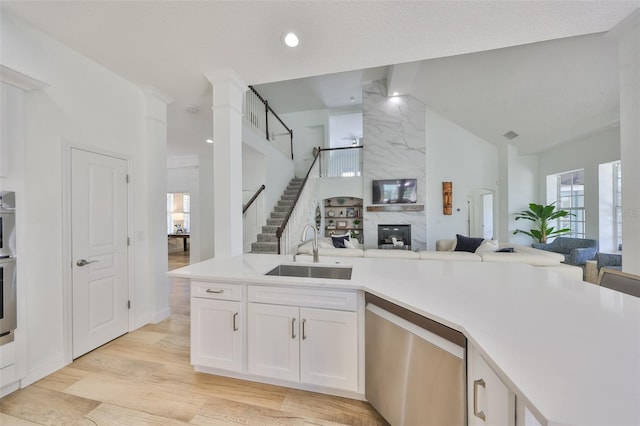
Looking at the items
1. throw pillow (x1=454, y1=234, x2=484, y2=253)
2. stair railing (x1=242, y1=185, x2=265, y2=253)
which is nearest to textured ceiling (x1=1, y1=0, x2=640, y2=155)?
stair railing (x1=242, y1=185, x2=265, y2=253)

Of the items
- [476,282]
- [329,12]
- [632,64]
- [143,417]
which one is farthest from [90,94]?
[632,64]

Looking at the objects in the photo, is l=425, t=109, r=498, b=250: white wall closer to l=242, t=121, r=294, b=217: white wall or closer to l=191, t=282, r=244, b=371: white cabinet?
→ l=242, t=121, r=294, b=217: white wall

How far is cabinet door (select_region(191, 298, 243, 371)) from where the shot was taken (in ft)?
6.14

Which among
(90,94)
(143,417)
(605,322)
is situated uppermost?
(90,94)

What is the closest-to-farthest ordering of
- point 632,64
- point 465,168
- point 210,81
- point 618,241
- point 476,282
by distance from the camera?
point 476,282 → point 632,64 → point 210,81 → point 618,241 → point 465,168

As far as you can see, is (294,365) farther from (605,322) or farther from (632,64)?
(632,64)

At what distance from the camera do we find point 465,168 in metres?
6.84

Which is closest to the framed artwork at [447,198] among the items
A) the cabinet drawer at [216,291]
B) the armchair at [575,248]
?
the armchair at [575,248]

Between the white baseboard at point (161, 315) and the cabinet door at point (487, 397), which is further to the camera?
the white baseboard at point (161, 315)

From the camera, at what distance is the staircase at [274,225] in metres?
5.10

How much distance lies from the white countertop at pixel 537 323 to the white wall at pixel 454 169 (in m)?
5.17

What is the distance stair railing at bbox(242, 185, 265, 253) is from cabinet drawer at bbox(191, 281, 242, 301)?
10.7 feet

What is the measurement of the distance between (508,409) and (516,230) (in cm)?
698

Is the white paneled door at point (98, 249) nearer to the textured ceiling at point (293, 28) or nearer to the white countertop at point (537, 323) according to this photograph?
the textured ceiling at point (293, 28)
